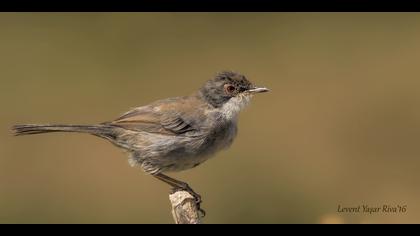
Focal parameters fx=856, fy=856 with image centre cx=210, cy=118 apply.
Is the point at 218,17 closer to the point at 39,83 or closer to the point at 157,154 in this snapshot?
the point at 39,83

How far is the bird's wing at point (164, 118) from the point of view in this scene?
280 inches

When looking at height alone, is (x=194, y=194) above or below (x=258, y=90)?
below

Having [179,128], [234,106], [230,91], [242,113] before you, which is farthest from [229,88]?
[242,113]

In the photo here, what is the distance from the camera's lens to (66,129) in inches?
278

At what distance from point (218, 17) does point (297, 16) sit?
6.11 feet

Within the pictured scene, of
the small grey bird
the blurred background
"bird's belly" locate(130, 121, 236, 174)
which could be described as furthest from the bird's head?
the blurred background

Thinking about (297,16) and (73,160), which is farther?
(297,16)

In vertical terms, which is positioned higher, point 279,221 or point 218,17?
point 218,17

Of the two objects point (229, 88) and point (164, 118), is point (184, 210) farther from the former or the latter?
point (229, 88)

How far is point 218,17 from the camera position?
1769 centimetres

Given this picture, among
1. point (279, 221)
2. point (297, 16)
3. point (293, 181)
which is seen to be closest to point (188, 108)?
point (279, 221)

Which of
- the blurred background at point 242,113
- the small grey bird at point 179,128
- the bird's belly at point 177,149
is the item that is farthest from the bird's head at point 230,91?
the blurred background at point 242,113

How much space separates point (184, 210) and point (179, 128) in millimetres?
1349

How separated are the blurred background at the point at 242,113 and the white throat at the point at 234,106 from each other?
1.43 metres
